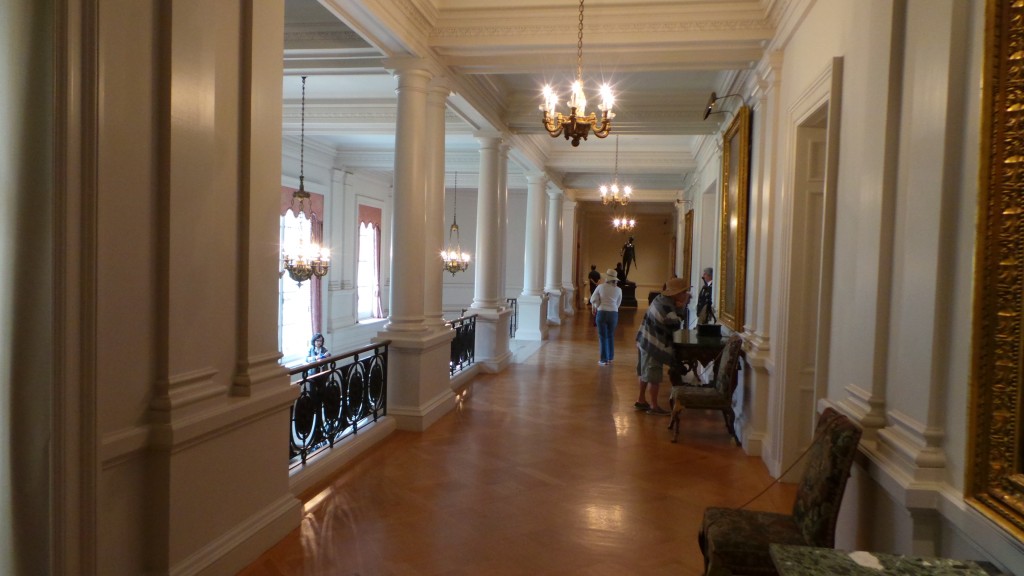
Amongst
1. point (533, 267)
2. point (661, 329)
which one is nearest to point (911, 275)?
point (661, 329)

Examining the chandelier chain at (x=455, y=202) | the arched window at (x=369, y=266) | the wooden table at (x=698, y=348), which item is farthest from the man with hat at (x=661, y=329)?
the chandelier chain at (x=455, y=202)

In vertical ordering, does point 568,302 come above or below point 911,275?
below

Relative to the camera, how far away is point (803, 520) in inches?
115

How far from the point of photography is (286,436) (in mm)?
3953

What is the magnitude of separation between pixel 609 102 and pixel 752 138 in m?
2.49

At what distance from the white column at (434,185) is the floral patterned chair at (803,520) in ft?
Answer: 14.2

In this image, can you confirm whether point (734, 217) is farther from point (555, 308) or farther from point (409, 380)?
point (555, 308)

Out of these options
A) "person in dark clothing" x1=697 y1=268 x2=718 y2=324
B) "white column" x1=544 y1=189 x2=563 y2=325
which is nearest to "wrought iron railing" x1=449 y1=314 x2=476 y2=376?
"person in dark clothing" x1=697 y1=268 x2=718 y2=324

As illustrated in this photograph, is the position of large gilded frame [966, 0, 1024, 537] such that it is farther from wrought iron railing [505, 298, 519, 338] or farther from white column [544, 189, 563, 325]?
white column [544, 189, 563, 325]

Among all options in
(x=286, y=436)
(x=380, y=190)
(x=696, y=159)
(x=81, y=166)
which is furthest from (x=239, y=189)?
(x=380, y=190)

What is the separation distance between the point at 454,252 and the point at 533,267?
12.7ft

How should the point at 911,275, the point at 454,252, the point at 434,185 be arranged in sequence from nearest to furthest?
→ the point at 911,275
the point at 434,185
the point at 454,252

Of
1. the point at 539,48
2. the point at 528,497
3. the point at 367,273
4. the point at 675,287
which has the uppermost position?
the point at 539,48

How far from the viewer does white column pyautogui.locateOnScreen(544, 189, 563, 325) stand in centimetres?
1703
